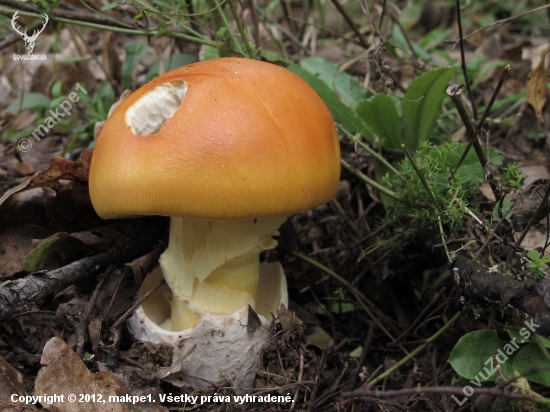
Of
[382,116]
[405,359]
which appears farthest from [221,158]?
[382,116]

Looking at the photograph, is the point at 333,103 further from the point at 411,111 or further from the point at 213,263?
the point at 213,263

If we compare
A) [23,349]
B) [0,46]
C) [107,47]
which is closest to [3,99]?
[107,47]

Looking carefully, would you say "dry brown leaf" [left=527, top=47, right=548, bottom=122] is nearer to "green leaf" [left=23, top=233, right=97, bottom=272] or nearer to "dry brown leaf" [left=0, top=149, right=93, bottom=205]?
"dry brown leaf" [left=0, top=149, right=93, bottom=205]

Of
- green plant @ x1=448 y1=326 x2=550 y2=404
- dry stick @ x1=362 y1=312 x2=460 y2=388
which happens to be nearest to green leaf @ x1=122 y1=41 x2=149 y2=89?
dry stick @ x1=362 y1=312 x2=460 y2=388

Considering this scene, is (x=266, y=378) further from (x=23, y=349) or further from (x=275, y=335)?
(x=23, y=349)

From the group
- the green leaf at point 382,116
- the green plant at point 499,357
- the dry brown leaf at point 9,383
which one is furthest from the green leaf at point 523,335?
the dry brown leaf at point 9,383

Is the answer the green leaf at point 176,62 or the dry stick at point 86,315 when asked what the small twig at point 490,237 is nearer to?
the dry stick at point 86,315
